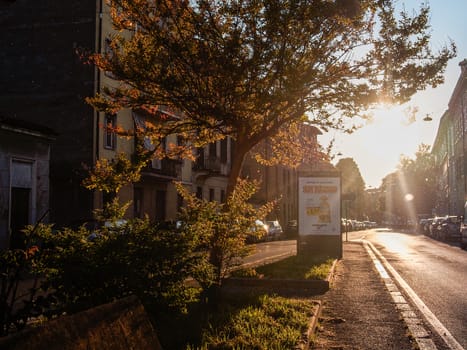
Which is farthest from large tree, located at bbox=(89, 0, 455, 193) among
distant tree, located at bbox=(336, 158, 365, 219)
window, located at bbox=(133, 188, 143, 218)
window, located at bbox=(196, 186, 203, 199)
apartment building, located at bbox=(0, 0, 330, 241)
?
distant tree, located at bbox=(336, 158, 365, 219)

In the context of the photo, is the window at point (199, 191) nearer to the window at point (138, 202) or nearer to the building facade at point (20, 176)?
the window at point (138, 202)

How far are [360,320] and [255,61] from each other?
5.48 metres

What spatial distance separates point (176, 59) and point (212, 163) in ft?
96.2

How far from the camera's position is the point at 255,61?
11367 mm

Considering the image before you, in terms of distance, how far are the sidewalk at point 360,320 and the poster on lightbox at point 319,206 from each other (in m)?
6.75

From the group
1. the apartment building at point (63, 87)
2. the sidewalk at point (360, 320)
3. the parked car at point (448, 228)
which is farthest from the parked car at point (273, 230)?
the sidewalk at point (360, 320)

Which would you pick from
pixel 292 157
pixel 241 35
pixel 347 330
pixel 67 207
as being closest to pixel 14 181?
pixel 67 207

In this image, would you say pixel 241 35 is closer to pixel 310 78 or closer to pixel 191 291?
pixel 310 78

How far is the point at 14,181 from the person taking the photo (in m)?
20.6

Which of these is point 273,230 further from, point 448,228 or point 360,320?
point 360,320

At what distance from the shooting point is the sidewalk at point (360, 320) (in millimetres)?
6625

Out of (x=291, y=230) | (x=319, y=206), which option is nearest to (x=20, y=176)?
(x=319, y=206)

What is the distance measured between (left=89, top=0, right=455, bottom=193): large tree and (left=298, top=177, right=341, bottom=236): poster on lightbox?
6.78 metres

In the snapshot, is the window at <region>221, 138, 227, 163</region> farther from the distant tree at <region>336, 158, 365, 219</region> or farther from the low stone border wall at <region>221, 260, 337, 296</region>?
the distant tree at <region>336, 158, 365, 219</region>
